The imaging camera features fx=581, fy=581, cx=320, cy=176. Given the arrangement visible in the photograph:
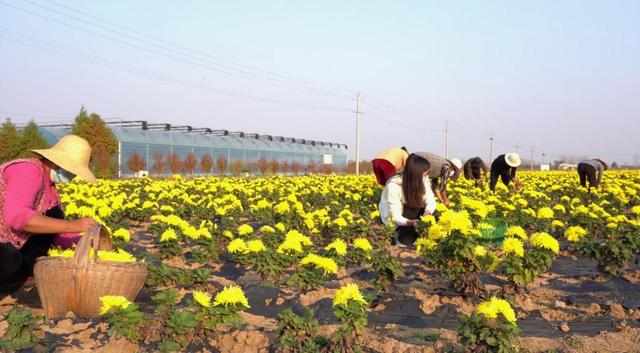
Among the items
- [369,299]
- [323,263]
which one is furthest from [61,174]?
[369,299]

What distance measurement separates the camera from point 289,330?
3219mm

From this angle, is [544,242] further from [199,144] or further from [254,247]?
[199,144]

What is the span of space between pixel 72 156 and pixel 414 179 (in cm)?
380

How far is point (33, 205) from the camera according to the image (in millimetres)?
4277

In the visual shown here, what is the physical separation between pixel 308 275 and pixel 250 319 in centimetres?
59

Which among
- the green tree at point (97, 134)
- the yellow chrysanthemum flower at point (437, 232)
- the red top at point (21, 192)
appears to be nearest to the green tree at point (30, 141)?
the green tree at point (97, 134)

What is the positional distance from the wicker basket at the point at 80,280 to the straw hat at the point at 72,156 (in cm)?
70

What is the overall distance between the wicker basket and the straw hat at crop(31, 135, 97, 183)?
2.29 feet

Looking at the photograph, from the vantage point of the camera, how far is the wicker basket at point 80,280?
12.4 ft

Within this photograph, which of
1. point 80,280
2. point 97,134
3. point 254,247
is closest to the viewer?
point 80,280

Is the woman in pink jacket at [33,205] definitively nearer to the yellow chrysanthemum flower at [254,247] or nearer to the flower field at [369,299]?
the flower field at [369,299]

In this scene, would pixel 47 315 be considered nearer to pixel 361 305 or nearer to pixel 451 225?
pixel 361 305

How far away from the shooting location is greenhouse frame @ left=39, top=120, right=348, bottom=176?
1357 inches

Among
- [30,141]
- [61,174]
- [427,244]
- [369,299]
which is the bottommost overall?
[369,299]
